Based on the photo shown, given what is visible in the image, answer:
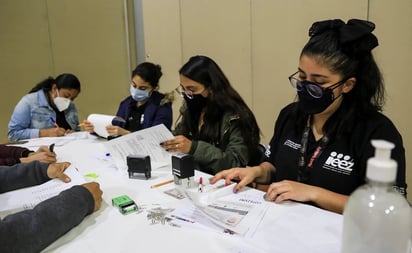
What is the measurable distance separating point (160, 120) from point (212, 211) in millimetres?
1455

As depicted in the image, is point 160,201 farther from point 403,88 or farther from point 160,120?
point 403,88

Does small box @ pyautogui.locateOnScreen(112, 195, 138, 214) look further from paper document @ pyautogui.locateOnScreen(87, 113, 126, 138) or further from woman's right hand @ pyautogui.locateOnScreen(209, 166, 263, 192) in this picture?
paper document @ pyautogui.locateOnScreen(87, 113, 126, 138)

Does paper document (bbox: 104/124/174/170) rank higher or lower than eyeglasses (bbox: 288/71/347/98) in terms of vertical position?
lower

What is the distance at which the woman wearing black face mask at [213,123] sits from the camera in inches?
63.5

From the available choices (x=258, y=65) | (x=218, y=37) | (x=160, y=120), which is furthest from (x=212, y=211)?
(x=218, y=37)

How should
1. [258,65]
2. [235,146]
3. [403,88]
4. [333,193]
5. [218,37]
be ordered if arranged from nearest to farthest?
1. [333,193]
2. [235,146]
3. [403,88]
4. [258,65]
5. [218,37]

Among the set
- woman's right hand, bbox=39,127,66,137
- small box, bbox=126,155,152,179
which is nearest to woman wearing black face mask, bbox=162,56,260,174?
small box, bbox=126,155,152,179

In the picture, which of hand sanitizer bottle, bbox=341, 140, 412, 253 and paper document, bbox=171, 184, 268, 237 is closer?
hand sanitizer bottle, bbox=341, 140, 412, 253

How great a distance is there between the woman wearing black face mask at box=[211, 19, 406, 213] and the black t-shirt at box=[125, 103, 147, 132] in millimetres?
1350

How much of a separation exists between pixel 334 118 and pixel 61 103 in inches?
86.6

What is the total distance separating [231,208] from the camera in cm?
104

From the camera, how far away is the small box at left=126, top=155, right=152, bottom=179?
1.39 metres

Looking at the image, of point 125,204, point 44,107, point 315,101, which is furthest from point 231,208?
point 44,107

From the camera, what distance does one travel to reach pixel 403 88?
7.69 ft
